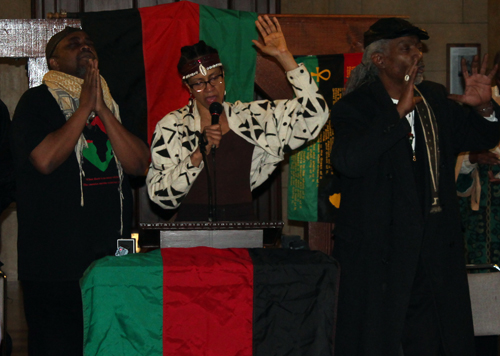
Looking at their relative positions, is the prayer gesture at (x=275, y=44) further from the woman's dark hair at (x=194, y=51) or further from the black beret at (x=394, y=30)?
the black beret at (x=394, y=30)

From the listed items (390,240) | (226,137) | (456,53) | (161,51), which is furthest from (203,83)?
(456,53)

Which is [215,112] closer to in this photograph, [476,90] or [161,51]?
[476,90]

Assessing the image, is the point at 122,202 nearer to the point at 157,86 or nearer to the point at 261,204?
the point at 157,86

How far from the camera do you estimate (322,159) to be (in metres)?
3.72

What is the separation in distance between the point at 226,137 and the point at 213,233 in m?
0.77

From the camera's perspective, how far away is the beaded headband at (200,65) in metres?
2.72

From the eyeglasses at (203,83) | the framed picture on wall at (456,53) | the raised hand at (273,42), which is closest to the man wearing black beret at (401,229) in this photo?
the raised hand at (273,42)

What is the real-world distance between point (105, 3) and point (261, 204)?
2.27m

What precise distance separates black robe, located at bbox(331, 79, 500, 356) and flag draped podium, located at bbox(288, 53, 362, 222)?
1334 mm

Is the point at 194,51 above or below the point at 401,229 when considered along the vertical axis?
above

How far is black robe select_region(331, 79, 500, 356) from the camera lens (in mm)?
2223

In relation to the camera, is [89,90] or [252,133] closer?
[89,90]

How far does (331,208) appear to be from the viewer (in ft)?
12.3

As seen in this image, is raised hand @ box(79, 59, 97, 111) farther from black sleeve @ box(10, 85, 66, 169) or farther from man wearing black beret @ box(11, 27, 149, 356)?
black sleeve @ box(10, 85, 66, 169)
